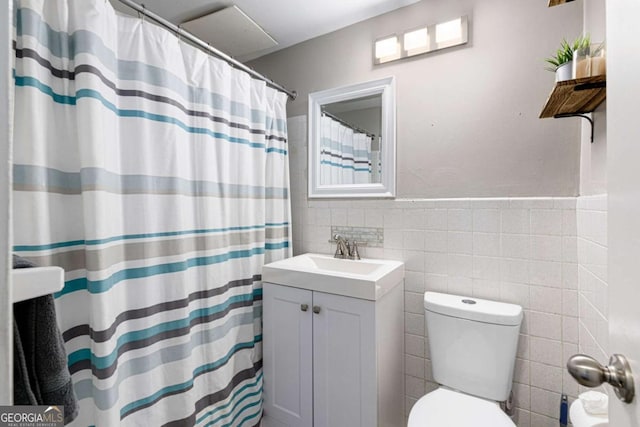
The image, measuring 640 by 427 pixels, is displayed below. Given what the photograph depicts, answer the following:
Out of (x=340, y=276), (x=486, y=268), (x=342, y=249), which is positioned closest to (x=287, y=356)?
(x=340, y=276)

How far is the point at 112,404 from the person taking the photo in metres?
0.94

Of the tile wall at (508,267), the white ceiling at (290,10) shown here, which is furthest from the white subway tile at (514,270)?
the white ceiling at (290,10)

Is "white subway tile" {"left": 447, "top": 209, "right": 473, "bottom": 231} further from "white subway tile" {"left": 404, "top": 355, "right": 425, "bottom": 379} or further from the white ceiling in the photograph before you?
the white ceiling

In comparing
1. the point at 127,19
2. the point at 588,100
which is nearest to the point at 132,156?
the point at 127,19

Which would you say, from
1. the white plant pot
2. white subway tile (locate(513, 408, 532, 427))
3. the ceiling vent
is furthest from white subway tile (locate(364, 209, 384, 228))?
the ceiling vent

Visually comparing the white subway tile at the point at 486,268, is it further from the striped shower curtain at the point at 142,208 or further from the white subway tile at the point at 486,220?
the striped shower curtain at the point at 142,208

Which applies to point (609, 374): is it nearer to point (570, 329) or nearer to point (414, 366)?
point (570, 329)

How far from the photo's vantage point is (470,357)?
1.24 metres

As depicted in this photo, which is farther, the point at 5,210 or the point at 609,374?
the point at 609,374

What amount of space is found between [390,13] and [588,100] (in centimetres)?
113

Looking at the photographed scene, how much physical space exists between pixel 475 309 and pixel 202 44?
5.79ft

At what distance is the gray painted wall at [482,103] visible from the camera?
4.22 feet

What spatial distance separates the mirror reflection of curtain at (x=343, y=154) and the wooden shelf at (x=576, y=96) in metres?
0.89

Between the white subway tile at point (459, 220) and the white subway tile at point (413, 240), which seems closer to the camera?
the white subway tile at point (459, 220)
